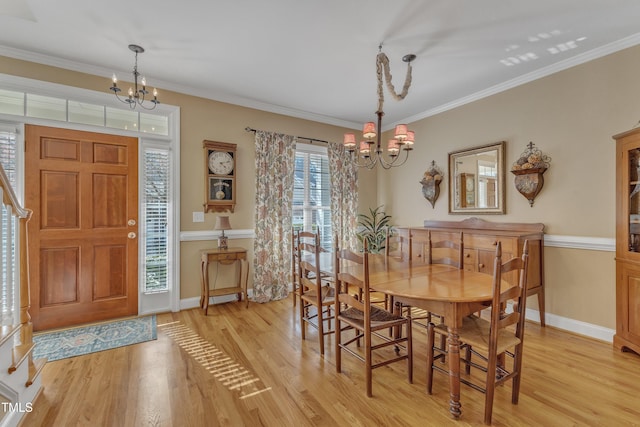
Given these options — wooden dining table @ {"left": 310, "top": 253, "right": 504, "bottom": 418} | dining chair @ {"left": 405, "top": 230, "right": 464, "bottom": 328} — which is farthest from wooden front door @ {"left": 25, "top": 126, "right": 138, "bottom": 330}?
dining chair @ {"left": 405, "top": 230, "right": 464, "bottom": 328}

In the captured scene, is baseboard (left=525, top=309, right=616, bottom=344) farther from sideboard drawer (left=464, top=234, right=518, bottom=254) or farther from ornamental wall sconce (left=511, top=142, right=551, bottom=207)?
ornamental wall sconce (left=511, top=142, right=551, bottom=207)

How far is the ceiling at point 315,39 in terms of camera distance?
2.34 metres

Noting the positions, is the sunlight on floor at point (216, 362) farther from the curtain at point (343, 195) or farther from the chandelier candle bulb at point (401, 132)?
the curtain at point (343, 195)

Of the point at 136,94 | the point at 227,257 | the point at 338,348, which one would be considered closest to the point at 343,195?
Result: the point at 227,257

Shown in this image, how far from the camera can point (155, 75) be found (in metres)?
3.48

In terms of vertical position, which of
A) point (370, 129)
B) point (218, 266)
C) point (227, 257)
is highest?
point (370, 129)

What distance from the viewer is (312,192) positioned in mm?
4949

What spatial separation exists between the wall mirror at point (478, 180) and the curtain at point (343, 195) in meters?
1.61

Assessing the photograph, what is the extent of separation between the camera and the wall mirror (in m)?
3.72

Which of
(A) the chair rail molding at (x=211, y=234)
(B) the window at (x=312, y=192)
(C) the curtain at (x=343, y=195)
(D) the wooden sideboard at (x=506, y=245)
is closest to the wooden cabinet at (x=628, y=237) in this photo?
(D) the wooden sideboard at (x=506, y=245)

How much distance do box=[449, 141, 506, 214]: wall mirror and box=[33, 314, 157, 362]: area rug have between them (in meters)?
4.15

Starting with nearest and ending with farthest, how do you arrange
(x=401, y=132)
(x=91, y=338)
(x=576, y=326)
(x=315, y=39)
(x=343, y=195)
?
1. (x=401, y=132)
2. (x=315, y=39)
3. (x=91, y=338)
4. (x=576, y=326)
5. (x=343, y=195)

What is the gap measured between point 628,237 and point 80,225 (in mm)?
5419

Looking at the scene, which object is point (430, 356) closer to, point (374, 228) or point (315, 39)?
point (315, 39)
